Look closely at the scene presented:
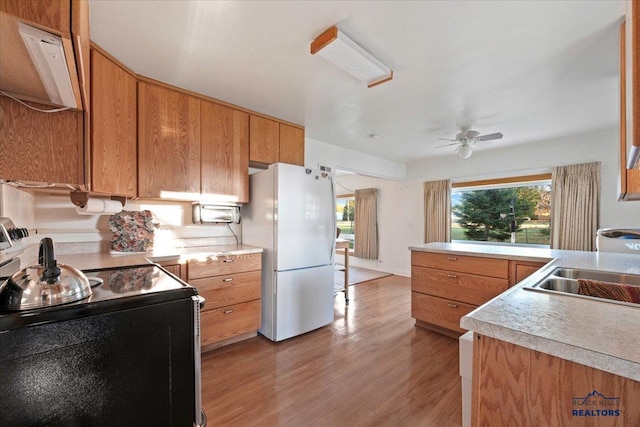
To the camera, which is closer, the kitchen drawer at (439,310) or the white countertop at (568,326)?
the white countertop at (568,326)

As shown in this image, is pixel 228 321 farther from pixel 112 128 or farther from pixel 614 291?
pixel 614 291

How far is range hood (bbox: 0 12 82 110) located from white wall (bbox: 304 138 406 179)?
2.74 metres

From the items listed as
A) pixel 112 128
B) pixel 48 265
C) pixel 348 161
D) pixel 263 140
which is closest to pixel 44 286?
pixel 48 265

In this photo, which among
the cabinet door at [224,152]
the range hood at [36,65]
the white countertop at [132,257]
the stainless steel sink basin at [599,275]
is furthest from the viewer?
the cabinet door at [224,152]

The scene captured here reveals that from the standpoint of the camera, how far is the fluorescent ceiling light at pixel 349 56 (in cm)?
160

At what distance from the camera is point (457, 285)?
2.47 meters

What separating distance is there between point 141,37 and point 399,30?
158 cm

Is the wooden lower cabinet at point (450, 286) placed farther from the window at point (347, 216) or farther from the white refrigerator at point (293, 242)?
the window at point (347, 216)

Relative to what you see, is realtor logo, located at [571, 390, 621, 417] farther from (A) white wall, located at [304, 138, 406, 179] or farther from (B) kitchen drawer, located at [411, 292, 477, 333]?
(A) white wall, located at [304, 138, 406, 179]

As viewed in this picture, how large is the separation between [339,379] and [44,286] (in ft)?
5.93

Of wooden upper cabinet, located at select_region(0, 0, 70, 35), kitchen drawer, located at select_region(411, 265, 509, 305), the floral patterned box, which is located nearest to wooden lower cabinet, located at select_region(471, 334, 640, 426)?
wooden upper cabinet, located at select_region(0, 0, 70, 35)

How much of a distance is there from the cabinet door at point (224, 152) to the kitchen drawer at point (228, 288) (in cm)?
78

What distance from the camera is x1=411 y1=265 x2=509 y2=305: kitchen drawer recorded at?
2.26 metres

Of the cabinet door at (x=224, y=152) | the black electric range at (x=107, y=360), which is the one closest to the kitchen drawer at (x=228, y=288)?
the cabinet door at (x=224, y=152)
